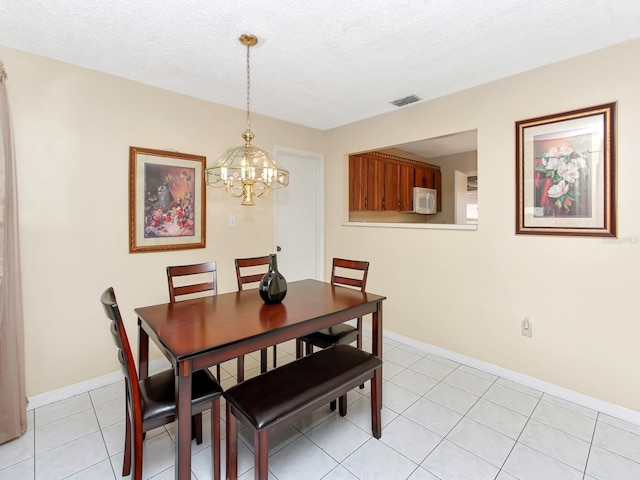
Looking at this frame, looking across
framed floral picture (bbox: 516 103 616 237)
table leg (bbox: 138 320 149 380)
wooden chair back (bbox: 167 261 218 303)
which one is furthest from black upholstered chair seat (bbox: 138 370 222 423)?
framed floral picture (bbox: 516 103 616 237)

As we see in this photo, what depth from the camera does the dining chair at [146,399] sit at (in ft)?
4.47

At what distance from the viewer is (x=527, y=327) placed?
2.57 m

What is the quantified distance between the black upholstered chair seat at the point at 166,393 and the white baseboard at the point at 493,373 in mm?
1282

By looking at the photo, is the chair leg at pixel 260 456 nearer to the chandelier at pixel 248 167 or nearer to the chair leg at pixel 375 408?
the chair leg at pixel 375 408

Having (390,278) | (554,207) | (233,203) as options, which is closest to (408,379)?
(390,278)

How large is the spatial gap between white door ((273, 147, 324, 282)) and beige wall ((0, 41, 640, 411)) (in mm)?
769

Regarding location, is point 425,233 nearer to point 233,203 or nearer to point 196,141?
point 233,203

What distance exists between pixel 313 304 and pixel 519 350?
6.04 feet

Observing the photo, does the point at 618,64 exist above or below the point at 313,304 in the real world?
above

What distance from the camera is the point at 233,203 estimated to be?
10.9 feet

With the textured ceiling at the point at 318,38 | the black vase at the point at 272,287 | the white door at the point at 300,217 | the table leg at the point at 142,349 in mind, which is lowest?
the table leg at the point at 142,349

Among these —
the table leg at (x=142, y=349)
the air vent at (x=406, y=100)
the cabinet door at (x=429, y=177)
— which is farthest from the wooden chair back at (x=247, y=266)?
the cabinet door at (x=429, y=177)

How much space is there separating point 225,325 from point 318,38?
1843 millimetres

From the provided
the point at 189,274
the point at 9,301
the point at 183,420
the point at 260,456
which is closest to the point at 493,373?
the point at 260,456
